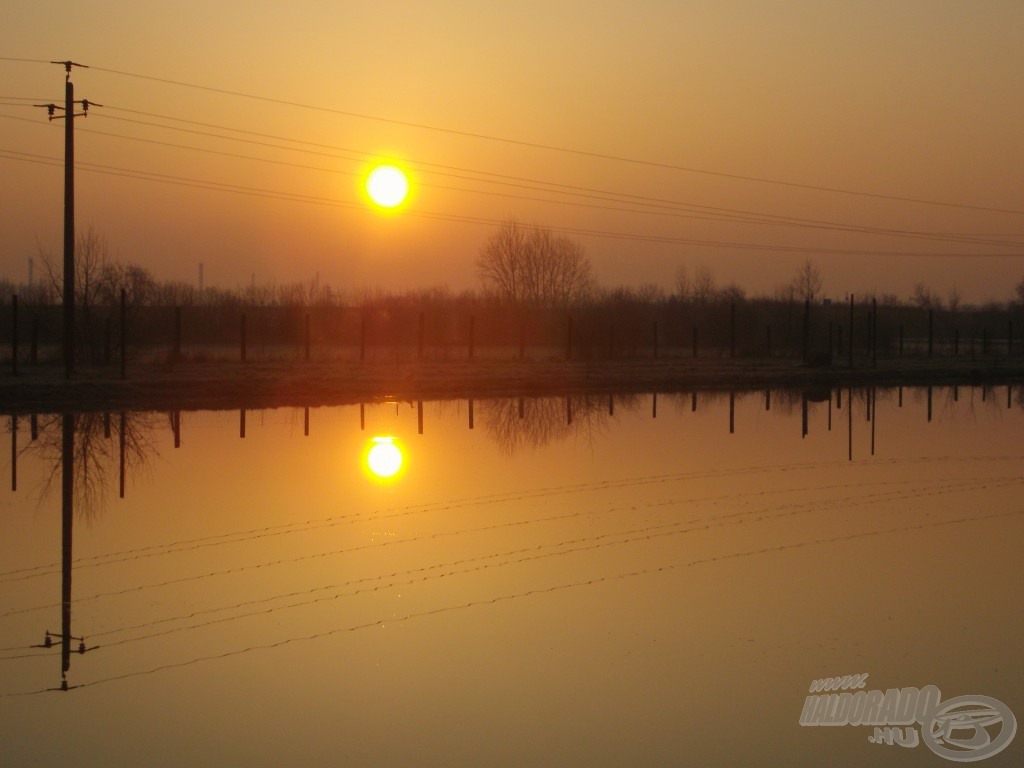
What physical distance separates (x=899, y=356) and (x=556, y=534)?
42626mm

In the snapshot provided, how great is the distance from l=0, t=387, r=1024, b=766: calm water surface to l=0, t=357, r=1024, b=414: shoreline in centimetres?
988

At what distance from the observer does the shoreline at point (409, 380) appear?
24.2 metres

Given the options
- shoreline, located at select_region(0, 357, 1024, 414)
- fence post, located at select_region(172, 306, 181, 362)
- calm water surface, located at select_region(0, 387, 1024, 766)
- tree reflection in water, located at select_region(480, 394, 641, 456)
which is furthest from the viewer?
fence post, located at select_region(172, 306, 181, 362)

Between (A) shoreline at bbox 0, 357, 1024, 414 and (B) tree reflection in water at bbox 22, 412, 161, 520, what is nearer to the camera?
(B) tree reflection in water at bbox 22, 412, 161, 520

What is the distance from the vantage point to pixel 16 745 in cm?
511

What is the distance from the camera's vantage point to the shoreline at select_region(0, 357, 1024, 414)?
24.2 m

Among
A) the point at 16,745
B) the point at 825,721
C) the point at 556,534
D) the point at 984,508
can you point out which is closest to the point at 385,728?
the point at 16,745

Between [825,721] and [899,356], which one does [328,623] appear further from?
[899,356]

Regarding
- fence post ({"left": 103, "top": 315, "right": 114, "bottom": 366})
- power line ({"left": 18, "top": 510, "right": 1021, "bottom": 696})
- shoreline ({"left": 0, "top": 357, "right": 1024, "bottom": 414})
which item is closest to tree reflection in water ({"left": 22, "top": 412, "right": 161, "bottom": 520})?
shoreline ({"left": 0, "top": 357, "right": 1024, "bottom": 414})

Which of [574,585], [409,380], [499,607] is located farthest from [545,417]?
[499,607]

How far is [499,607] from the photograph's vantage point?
7324mm

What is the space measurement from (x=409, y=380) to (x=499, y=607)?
74.8ft

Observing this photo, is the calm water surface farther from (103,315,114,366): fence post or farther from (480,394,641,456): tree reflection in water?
(103,315,114,366): fence post

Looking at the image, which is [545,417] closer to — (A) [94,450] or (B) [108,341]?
(A) [94,450]
